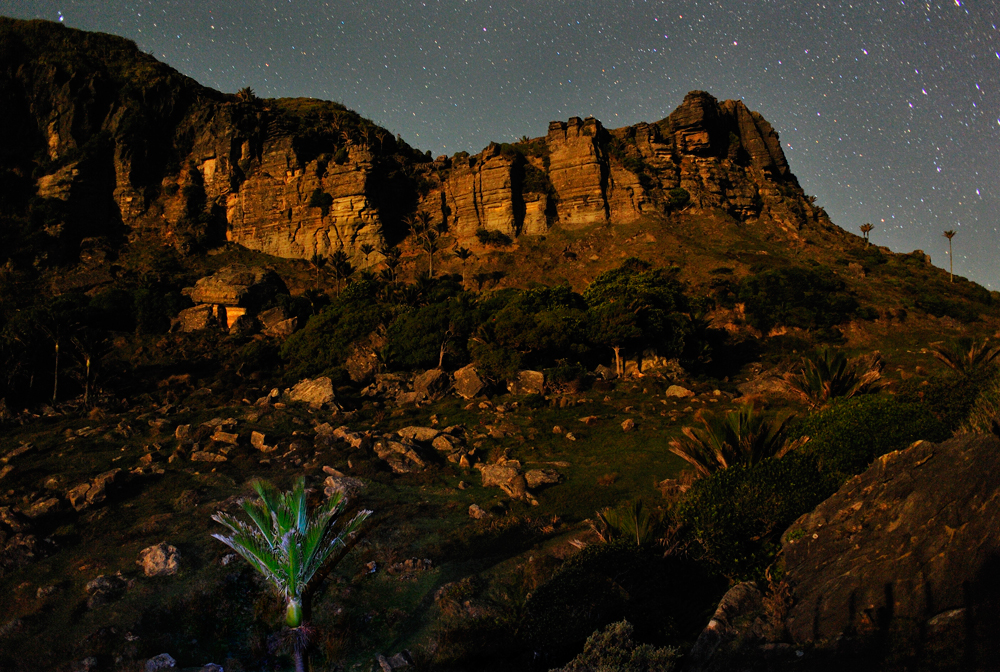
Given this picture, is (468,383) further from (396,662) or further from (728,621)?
(728,621)

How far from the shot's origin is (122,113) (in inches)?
2923

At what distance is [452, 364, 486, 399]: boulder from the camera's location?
3200 centimetres

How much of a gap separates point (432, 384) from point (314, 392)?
7092mm

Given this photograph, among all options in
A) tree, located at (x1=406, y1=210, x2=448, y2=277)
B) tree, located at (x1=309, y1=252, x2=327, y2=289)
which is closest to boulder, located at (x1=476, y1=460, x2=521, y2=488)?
tree, located at (x1=406, y1=210, x2=448, y2=277)

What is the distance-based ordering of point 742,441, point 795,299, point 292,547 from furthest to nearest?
1. point 795,299
2. point 742,441
3. point 292,547

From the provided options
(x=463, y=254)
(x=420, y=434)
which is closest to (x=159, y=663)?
(x=420, y=434)

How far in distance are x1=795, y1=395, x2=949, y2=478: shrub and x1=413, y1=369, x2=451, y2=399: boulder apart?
22989mm

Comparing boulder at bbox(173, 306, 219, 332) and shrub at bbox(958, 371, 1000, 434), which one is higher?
boulder at bbox(173, 306, 219, 332)

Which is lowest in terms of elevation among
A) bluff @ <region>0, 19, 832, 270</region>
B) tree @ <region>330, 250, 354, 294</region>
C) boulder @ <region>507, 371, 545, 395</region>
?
boulder @ <region>507, 371, 545, 395</region>

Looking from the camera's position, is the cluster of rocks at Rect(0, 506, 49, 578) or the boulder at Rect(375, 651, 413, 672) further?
the cluster of rocks at Rect(0, 506, 49, 578)

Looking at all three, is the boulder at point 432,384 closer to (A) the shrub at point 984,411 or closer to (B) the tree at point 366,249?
(A) the shrub at point 984,411

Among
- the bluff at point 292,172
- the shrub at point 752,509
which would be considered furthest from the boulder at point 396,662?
the bluff at point 292,172

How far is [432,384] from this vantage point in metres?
33.3

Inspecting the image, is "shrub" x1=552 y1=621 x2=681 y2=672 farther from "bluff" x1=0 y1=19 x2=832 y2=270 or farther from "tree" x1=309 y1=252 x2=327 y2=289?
"bluff" x1=0 y1=19 x2=832 y2=270
